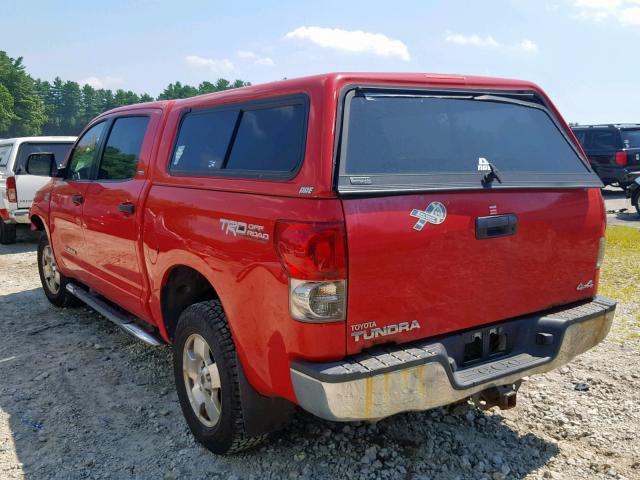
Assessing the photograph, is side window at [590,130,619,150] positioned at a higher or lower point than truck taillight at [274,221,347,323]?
higher

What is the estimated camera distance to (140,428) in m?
3.51

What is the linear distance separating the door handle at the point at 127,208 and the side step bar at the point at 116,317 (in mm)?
836

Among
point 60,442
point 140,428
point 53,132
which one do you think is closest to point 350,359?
point 140,428

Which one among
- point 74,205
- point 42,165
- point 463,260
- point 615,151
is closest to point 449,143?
point 463,260

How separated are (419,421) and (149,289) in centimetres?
195

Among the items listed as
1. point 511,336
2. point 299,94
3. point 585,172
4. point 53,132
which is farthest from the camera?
point 53,132

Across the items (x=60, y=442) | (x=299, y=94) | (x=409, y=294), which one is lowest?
(x=60, y=442)

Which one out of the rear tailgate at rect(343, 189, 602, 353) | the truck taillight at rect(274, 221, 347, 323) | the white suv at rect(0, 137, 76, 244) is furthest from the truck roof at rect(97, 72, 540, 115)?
the white suv at rect(0, 137, 76, 244)

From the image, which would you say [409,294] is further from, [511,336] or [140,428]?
[140,428]

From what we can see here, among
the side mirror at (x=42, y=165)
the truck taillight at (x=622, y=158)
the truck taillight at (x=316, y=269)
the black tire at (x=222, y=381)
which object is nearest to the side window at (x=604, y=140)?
the truck taillight at (x=622, y=158)

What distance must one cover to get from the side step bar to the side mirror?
1117mm

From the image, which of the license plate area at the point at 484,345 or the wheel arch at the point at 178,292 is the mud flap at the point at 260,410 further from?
the license plate area at the point at 484,345

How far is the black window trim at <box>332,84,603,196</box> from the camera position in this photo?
2461 mm

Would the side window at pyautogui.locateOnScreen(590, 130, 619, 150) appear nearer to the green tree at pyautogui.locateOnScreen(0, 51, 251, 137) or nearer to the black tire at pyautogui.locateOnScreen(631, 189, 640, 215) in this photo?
the black tire at pyautogui.locateOnScreen(631, 189, 640, 215)
